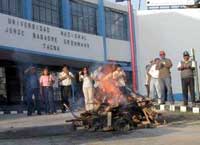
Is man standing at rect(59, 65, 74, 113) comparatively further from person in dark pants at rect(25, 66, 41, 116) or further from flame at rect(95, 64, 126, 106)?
flame at rect(95, 64, 126, 106)

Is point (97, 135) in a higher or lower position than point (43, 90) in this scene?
lower

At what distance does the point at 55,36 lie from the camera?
2859cm

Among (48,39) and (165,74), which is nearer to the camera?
(165,74)

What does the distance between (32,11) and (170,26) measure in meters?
12.9

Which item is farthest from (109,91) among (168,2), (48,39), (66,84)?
(168,2)

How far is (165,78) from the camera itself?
746 inches

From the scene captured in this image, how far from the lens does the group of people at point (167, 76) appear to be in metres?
17.8

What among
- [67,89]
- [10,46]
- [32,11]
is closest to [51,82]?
[67,89]

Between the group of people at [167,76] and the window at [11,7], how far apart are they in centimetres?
783

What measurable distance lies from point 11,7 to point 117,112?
13796 mm

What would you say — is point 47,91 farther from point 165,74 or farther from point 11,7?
point 11,7

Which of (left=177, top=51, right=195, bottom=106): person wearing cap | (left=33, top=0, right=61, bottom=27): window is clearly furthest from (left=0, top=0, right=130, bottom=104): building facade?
(left=177, top=51, right=195, bottom=106): person wearing cap

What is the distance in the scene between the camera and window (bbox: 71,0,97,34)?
31.9 metres

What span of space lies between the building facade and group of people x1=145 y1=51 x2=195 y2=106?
24.1 feet
